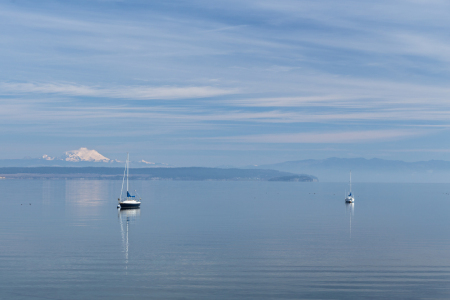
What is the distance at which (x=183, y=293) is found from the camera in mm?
37969

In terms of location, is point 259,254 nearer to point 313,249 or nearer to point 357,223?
point 313,249

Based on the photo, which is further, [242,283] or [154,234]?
[154,234]

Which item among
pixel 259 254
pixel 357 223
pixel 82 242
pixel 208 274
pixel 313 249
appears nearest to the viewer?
pixel 208 274

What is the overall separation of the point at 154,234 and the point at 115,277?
3192 centimetres

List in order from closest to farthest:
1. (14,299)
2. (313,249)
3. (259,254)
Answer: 1. (14,299)
2. (259,254)
3. (313,249)

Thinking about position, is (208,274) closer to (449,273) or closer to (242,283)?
(242,283)

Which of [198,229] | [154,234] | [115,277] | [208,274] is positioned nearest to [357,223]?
[198,229]

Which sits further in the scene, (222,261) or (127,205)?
(127,205)

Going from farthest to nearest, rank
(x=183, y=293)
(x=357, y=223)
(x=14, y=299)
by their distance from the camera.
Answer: (x=357, y=223) → (x=183, y=293) → (x=14, y=299)

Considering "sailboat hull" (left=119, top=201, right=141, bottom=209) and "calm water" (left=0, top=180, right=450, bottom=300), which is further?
"sailboat hull" (left=119, top=201, right=141, bottom=209)

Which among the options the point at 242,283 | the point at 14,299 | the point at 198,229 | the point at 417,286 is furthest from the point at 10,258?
the point at 417,286

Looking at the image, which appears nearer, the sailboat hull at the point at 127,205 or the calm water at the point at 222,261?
the calm water at the point at 222,261

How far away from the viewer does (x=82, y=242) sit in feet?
210

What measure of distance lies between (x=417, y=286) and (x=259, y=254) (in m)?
19.4
